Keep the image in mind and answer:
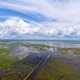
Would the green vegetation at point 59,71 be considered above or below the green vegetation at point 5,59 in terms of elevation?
below

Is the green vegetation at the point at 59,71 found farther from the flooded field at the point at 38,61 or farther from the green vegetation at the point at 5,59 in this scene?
the green vegetation at the point at 5,59

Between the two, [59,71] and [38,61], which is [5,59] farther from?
[59,71]

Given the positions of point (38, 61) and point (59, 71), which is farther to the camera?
point (38, 61)

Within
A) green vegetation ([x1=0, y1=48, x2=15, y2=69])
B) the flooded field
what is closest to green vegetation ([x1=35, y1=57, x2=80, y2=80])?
the flooded field

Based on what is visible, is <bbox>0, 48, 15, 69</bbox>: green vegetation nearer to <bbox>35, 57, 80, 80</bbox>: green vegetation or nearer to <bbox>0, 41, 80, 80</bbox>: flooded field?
<bbox>0, 41, 80, 80</bbox>: flooded field

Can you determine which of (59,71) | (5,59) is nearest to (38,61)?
(59,71)

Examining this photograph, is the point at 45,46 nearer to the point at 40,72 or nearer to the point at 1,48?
the point at 40,72

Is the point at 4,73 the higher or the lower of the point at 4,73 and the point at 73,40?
the lower

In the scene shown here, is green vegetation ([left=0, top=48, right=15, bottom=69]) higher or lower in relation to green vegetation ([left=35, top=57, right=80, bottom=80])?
higher

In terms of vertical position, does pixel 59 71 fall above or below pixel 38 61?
below

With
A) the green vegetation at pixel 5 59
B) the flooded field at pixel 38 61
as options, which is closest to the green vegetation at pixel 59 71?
the flooded field at pixel 38 61

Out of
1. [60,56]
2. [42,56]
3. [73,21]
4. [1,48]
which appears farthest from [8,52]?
[73,21]
